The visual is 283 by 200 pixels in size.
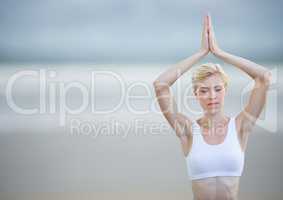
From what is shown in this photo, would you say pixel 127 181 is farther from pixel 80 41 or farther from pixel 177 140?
pixel 80 41

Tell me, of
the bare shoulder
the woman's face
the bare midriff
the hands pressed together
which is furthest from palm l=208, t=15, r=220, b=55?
the bare midriff

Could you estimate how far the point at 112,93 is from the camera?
267cm

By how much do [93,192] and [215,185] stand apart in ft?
2.31

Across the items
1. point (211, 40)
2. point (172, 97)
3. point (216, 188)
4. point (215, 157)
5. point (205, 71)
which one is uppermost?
point (211, 40)

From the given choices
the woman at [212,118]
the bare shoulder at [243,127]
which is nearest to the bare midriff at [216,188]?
the woman at [212,118]

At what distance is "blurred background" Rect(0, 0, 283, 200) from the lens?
105 inches

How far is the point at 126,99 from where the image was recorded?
105 inches

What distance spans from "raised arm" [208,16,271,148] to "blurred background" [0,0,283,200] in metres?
0.04

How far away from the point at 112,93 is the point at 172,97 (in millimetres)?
348

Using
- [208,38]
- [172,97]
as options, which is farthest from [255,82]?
[172,97]

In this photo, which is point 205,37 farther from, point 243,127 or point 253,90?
point 243,127

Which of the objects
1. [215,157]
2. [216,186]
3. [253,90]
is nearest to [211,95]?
[253,90]

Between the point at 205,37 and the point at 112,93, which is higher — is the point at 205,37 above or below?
above

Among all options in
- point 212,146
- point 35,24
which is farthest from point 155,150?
point 35,24
